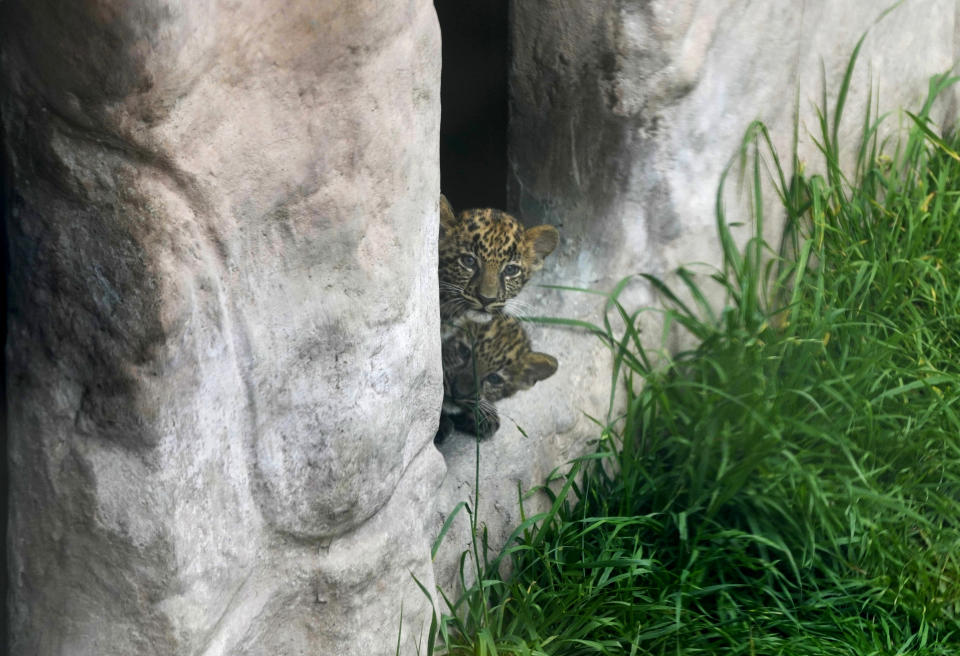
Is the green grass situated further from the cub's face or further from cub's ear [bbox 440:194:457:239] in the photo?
cub's ear [bbox 440:194:457:239]

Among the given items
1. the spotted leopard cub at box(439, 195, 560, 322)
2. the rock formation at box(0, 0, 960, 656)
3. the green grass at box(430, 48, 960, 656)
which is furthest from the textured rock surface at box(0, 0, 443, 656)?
the spotted leopard cub at box(439, 195, 560, 322)

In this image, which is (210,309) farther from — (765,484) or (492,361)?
(765,484)

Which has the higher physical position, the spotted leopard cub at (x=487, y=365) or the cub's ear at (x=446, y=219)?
the cub's ear at (x=446, y=219)

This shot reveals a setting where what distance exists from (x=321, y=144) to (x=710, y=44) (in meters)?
1.77

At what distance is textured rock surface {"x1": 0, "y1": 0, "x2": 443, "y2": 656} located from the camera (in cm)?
190

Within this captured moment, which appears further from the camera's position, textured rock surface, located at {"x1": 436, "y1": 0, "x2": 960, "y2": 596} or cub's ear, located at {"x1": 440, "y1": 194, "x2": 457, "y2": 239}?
cub's ear, located at {"x1": 440, "y1": 194, "x2": 457, "y2": 239}

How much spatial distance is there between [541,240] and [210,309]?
1612 millimetres

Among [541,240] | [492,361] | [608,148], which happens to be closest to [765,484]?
[492,361]

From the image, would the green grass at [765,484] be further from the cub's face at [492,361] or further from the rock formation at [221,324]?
the rock formation at [221,324]

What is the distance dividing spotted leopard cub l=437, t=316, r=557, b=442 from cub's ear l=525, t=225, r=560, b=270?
201mm

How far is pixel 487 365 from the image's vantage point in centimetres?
348

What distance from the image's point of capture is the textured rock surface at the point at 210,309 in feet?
6.23

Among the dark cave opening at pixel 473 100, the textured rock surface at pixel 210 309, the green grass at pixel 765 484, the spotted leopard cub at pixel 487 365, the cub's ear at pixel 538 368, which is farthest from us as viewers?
the dark cave opening at pixel 473 100

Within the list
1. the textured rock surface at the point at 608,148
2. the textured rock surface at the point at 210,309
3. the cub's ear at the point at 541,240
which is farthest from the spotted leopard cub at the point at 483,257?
the textured rock surface at the point at 210,309
